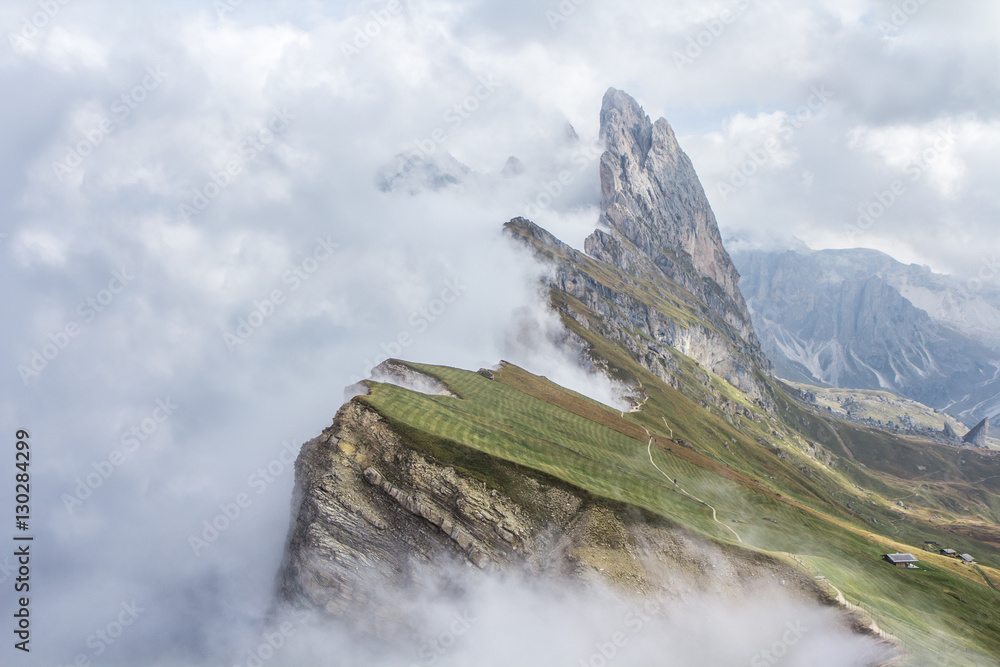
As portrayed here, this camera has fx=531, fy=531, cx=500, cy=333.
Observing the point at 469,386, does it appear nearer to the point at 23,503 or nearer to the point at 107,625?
the point at 23,503

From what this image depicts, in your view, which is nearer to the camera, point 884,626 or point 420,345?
point 884,626

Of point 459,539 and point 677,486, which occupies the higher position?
point 677,486

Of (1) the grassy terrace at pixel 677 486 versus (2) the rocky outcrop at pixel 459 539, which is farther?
(1) the grassy terrace at pixel 677 486

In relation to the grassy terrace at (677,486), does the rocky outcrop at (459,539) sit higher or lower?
lower

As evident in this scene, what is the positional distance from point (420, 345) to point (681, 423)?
9424cm

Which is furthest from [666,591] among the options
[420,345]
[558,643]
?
[420,345]

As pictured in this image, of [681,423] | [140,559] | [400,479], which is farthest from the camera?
[681,423]

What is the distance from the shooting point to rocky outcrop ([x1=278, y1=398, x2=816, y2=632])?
5534cm

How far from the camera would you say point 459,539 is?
Answer: 55.8 m

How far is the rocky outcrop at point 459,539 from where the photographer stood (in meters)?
55.3

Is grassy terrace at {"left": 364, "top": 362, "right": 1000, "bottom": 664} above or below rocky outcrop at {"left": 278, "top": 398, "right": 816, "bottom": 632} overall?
above

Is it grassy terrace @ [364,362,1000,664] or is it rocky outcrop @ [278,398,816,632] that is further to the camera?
grassy terrace @ [364,362,1000,664]

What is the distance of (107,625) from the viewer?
9481 centimetres

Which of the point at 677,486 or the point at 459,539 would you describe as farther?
the point at 677,486
